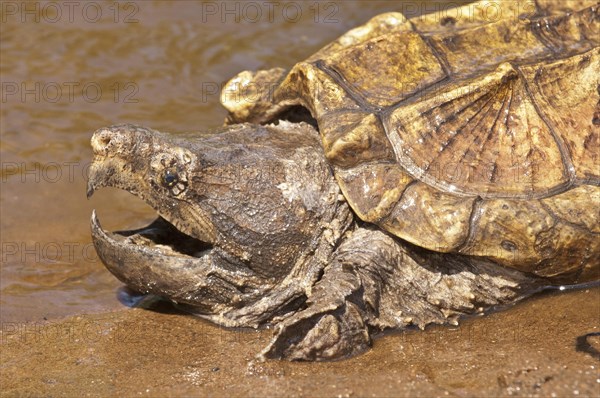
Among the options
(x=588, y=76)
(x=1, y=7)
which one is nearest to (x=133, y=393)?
(x=588, y=76)

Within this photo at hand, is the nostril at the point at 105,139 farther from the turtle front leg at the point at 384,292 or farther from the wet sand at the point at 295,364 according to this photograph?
the turtle front leg at the point at 384,292

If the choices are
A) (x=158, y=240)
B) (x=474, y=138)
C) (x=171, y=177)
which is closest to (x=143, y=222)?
(x=158, y=240)

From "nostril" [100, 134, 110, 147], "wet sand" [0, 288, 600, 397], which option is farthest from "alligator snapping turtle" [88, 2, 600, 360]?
"wet sand" [0, 288, 600, 397]

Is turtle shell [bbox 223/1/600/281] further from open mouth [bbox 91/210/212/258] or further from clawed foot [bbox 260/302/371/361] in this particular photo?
open mouth [bbox 91/210/212/258]

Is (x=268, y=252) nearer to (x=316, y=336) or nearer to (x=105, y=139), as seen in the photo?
(x=316, y=336)

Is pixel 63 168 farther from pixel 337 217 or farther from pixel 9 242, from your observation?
pixel 337 217

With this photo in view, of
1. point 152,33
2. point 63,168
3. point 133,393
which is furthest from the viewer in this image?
point 152,33

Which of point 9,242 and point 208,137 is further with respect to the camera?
point 9,242

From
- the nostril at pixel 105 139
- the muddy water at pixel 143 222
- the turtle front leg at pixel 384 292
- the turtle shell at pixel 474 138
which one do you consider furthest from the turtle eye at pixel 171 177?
the turtle front leg at pixel 384 292
